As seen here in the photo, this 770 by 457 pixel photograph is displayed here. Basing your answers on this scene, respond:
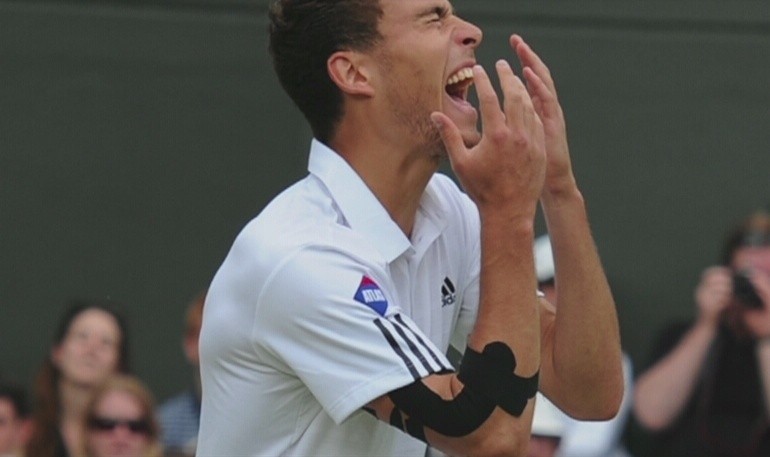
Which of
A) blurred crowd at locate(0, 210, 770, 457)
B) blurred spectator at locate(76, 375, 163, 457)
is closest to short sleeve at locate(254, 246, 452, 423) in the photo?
blurred crowd at locate(0, 210, 770, 457)

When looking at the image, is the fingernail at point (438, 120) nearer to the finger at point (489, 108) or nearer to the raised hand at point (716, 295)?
the finger at point (489, 108)

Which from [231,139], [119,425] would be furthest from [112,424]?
[231,139]

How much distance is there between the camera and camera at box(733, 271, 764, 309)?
21.1 ft

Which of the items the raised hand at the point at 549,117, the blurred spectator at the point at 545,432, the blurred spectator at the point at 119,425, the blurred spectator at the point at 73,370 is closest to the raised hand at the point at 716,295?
the blurred spectator at the point at 545,432

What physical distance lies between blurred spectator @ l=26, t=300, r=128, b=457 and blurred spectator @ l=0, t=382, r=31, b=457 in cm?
5

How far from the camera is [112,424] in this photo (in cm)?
627

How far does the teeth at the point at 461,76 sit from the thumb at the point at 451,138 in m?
0.16

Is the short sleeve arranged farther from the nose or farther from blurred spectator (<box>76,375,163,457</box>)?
blurred spectator (<box>76,375,163,457</box>)

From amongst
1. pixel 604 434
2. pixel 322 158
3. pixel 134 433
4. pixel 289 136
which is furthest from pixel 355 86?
pixel 289 136

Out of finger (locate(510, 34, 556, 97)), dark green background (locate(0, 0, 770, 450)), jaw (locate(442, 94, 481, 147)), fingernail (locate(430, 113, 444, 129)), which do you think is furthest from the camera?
dark green background (locate(0, 0, 770, 450))

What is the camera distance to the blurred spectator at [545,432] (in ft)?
20.1

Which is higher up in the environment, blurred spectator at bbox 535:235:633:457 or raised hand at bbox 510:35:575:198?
raised hand at bbox 510:35:575:198

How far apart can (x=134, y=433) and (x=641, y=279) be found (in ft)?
9.24

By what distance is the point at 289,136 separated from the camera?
27.4ft
